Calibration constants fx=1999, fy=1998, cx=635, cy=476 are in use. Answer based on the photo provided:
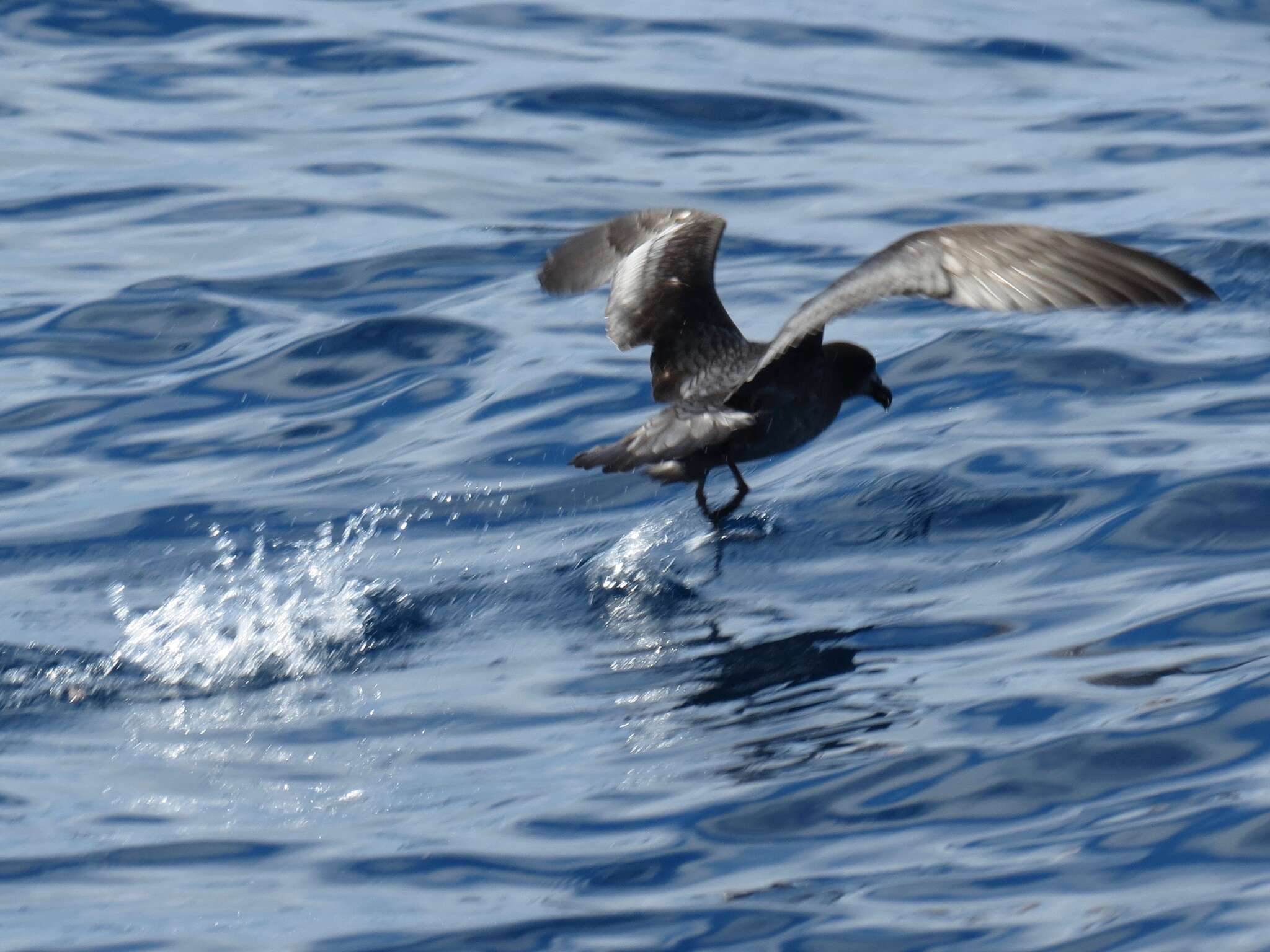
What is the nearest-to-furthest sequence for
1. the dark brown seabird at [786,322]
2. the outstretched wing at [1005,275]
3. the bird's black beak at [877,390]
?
1. the outstretched wing at [1005,275]
2. the dark brown seabird at [786,322]
3. the bird's black beak at [877,390]

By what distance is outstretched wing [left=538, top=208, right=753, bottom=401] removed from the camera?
723cm

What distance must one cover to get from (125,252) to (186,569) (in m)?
3.97

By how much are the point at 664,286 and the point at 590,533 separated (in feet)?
3.35

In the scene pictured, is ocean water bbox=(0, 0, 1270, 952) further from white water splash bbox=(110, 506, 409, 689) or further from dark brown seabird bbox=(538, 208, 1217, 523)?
dark brown seabird bbox=(538, 208, 1217, 523)

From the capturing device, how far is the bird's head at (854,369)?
721 cm

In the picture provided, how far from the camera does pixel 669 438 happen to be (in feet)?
20.6

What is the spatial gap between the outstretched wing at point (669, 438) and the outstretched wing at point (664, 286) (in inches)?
15.2

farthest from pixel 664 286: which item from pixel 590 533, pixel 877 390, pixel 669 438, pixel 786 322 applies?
pixel 669 438

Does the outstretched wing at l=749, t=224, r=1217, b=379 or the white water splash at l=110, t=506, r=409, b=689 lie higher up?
the outstretched wing at l=749, t=224, r=1217, b=379

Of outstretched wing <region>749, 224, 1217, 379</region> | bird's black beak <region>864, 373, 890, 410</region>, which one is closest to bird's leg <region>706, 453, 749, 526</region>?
bird's black beak <region>864, 373, 890, 410</region>

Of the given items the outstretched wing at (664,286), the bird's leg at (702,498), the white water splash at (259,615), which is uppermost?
the outstretched wing at (664,286)

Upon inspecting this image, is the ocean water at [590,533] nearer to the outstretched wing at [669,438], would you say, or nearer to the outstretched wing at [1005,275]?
the outstretched wing at [669,438]

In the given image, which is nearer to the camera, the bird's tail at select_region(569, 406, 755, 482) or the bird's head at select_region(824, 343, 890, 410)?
the bird's tail at select_region(569, 406, 755, 482)

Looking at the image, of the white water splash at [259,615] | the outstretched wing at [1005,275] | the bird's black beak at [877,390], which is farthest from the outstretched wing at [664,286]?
the outstretched wing at [1005,275]
